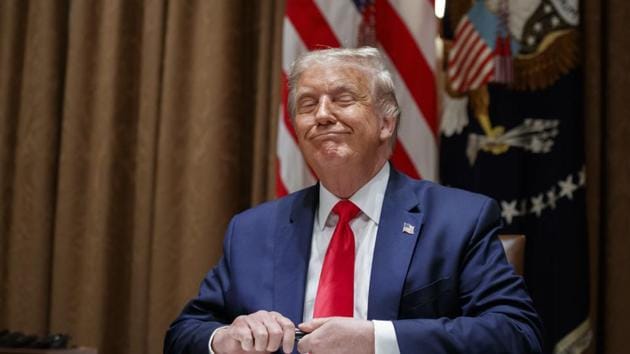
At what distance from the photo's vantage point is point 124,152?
423 centimetres

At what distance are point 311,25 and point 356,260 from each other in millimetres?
1605

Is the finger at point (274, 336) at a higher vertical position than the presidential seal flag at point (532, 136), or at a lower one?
lower

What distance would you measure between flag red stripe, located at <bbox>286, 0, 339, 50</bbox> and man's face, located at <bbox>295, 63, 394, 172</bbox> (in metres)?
1.15

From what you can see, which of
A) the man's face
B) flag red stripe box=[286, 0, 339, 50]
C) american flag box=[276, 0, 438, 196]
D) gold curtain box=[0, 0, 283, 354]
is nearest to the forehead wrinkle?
the man's face

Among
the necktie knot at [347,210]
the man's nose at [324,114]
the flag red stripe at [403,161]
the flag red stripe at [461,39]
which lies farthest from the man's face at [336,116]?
the flag red stripe at [461,39]

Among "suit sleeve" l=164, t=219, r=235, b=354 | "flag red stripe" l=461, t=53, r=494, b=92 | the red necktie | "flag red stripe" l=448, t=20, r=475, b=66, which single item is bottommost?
"suit sleeve" l=164, t=219, r=235, b=354

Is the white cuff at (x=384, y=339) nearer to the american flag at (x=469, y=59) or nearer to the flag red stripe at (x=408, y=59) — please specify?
the flag red stripe at (x=408, y=59)

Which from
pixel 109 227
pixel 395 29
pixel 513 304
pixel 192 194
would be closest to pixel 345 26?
pixel 395 29

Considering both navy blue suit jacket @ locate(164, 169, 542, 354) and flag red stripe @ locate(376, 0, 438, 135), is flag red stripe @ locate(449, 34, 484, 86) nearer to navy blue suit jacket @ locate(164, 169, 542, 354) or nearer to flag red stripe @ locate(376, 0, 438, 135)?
flag red stripe @ locate(376, 0, 438, 135)

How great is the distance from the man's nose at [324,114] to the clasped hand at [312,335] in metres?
→ 0.71

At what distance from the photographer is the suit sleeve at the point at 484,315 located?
77.4 inches

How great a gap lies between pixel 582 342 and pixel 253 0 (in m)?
2.28

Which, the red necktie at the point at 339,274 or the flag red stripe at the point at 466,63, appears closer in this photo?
the red necktie at the point at 339,274

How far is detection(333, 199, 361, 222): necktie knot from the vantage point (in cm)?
243
